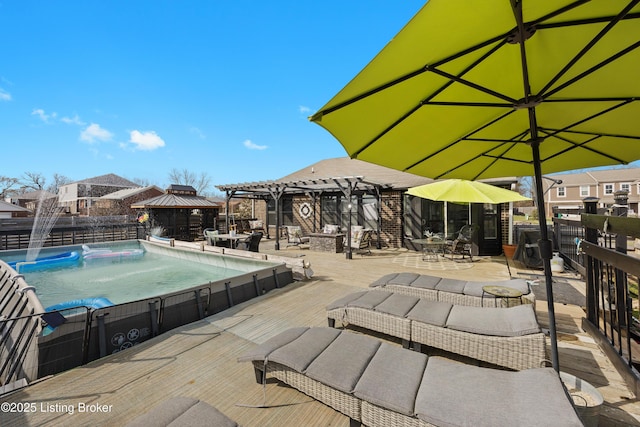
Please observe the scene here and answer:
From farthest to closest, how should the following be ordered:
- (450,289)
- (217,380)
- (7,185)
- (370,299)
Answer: (7,185)
(450,289)
(370,299)
(217,380)

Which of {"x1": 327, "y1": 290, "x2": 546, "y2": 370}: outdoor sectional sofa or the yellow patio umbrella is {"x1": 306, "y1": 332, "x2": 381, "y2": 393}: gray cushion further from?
the yellow patio umbrella

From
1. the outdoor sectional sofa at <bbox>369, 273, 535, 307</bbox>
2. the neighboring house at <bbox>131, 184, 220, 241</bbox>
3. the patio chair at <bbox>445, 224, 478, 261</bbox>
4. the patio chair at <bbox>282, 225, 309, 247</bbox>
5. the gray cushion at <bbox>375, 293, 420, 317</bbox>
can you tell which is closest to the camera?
the gray cushion at <bbox>375, 293, 420, 317</bbox>

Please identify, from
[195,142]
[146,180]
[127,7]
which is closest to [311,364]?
[127,7]

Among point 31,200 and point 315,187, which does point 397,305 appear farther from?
point 31,200

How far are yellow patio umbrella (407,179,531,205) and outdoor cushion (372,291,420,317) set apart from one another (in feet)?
10.9

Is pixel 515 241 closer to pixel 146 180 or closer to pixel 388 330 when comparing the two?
pixel 388 330

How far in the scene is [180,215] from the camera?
1791cm

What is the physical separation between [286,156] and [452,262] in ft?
74.7

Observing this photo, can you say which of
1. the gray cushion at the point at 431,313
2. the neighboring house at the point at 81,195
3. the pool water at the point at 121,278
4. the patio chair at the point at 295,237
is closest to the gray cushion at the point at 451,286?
the gray cushion at the point at 431,313

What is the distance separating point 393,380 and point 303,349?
0.89 meters

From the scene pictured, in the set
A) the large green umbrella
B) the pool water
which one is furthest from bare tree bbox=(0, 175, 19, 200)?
the large green umbrella

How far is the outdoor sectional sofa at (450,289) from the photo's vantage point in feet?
13.1

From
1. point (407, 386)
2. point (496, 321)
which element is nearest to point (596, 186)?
point (496, 321)

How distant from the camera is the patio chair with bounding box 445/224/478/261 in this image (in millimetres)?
8922
